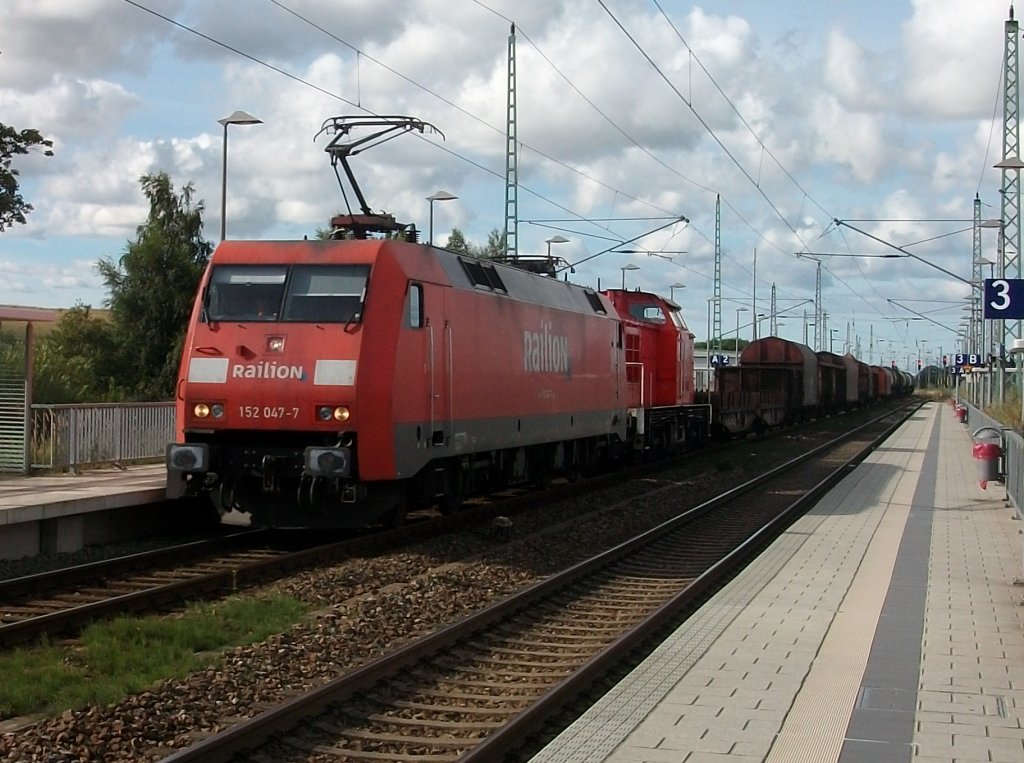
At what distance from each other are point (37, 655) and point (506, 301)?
30.2ft

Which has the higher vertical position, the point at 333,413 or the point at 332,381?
the point at 332,381

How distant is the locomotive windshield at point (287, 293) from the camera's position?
12859 mm

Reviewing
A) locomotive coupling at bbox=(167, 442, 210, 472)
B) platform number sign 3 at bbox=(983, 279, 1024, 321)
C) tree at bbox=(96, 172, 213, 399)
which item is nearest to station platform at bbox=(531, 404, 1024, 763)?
platform number sign 3 at bbox=(983, 279, 1024, 321)

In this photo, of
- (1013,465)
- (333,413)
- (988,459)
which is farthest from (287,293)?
(988,459)

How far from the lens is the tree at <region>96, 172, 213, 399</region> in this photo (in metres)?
41.3

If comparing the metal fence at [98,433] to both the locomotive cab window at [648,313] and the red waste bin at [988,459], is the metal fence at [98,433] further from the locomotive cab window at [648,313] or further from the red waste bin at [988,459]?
the red waste bin at [988,459]

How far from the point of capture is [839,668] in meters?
7.64

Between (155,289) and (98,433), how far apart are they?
80.4 feet

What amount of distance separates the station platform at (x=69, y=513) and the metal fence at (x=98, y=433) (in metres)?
1.15

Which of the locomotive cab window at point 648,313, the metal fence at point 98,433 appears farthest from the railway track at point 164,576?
the locomotive cab window at point 648,313

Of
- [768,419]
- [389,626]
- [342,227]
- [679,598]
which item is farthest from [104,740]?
[768,419]

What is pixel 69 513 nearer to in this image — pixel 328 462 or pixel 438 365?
pixel 328 462

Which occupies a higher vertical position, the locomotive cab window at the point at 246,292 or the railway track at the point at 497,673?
the locomotive cab window at the point at 246,292

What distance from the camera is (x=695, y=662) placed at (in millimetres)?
7770
